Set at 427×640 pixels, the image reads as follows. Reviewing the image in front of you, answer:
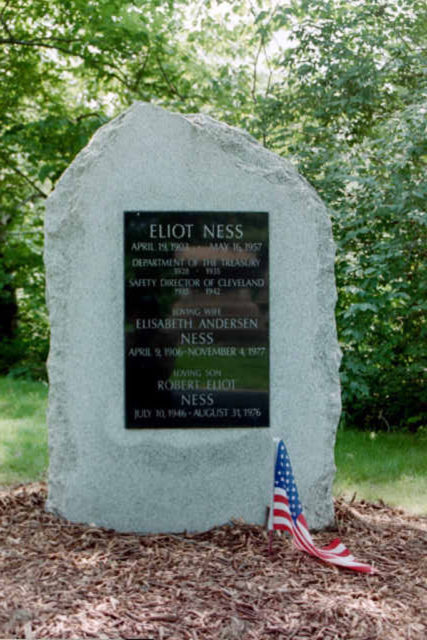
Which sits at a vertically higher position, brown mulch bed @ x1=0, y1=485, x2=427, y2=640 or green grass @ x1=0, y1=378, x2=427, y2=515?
green grass @ x1=0, y1=378, x2=427, y2=515

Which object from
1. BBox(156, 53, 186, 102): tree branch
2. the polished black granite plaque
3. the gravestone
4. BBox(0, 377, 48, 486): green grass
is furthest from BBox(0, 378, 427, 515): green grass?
BBox(156, 53, 186, 102): tree branch

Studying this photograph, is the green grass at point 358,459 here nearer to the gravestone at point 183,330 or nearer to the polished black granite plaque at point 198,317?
the gravestone at point 183,330

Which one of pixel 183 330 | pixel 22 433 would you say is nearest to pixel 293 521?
pixel 183 330

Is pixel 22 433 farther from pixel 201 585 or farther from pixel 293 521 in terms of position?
pixel 201 585

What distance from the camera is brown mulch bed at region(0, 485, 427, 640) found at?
126 inches

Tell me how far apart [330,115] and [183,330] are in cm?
458

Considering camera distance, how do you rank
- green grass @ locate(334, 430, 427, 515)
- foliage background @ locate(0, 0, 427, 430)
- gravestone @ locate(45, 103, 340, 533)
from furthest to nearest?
foliage background @ locate(0, 0, 427, 430) < green grass @ locate(334, 430, 427, 515) < gravestone @ locate(45, 103, 340, 533)

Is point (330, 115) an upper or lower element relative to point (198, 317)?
upper

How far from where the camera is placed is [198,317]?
4609 millimetres

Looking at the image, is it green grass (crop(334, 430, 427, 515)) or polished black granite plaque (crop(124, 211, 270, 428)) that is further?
green grass (crop(334, 430, 427, 515))

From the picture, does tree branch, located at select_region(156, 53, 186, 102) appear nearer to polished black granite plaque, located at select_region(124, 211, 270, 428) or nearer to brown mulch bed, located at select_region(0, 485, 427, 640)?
polished black granite plaque, located at select_region(124, 211, 270, 428)

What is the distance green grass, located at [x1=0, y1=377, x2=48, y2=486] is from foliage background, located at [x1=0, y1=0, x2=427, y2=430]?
207cm

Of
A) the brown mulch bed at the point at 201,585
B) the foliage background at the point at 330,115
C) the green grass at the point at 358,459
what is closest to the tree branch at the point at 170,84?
the foliage background at the point at 330,115

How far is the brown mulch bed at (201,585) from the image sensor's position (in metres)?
3.21
